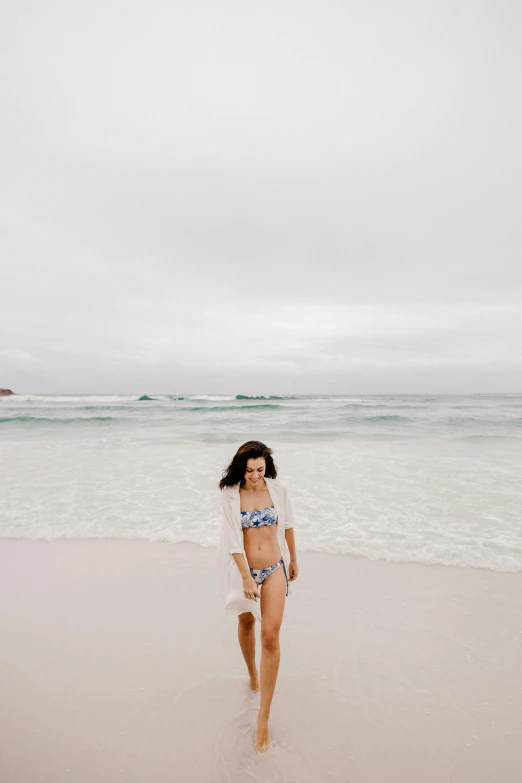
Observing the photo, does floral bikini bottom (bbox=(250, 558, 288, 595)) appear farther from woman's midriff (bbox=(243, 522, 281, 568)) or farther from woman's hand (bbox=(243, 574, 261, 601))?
woman's hand (bbox=(243, 574, 261, 601))

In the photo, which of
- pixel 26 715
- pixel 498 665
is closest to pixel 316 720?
pixel 498 665

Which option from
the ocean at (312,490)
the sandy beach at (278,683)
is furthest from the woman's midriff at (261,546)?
the ocean at (312,490)

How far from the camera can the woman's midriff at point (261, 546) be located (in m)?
3.23

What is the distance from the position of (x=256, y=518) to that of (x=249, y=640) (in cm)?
106

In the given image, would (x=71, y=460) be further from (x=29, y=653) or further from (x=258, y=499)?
(x=258, y=499)

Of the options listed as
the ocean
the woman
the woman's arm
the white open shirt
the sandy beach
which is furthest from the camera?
the ocean

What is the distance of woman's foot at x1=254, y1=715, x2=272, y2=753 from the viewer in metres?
2.89

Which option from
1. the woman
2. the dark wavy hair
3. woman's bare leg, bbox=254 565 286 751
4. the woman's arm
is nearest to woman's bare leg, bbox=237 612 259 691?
the woman

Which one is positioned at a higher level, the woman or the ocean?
the woman

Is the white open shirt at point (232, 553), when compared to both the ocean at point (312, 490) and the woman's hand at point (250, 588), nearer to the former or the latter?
the woman's hand at point (250, 588)

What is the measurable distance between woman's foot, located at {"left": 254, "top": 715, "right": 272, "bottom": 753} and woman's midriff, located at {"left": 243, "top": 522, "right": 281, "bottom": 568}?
1.06 m

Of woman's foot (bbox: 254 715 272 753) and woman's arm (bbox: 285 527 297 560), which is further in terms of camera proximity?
woman's arm (bbox: 285 527 297 560)

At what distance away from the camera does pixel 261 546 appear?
129 inches

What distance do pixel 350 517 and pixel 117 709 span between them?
5.65 meters
